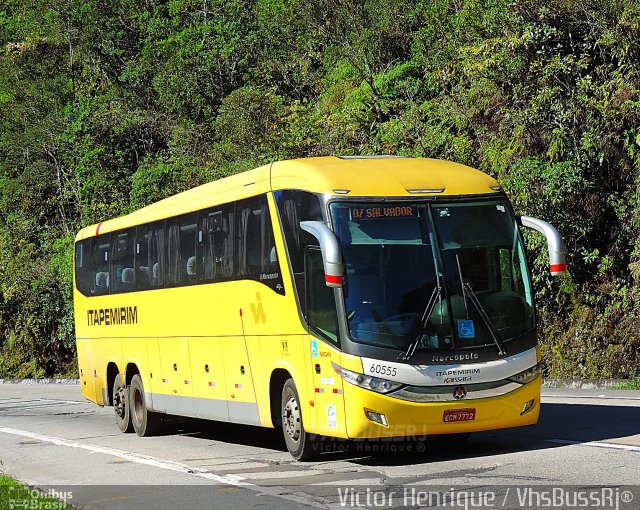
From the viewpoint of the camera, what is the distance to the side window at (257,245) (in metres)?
13.4

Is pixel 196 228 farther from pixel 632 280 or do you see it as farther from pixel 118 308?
pixel 632 280

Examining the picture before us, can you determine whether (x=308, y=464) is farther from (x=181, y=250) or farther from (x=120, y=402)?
(x=120, y=402)

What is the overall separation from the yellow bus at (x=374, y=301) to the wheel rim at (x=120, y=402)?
462 cm

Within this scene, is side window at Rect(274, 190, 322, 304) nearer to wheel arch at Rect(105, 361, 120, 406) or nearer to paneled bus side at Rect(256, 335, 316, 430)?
paneled bus side at Rect(256, 335, 316, 430)

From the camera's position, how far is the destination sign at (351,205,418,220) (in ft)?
39.8

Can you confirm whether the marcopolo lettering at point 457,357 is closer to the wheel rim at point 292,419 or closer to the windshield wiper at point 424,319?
the windshield wiper at point 424,319

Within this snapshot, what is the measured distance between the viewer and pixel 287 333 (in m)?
13.0

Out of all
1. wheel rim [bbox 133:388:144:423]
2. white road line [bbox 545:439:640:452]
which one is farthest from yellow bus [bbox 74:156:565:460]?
wheel rim [bbox 133:388:144:423]

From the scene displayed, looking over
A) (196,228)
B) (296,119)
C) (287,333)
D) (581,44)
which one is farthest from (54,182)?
(287,333)

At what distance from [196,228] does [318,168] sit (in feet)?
12.5

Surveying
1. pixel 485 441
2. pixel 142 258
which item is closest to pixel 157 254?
pixel 142 258

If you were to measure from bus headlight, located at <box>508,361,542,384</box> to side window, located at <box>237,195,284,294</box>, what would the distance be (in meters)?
2.89

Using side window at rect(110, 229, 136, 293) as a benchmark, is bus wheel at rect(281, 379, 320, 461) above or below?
below

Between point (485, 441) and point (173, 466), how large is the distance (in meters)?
3.79
